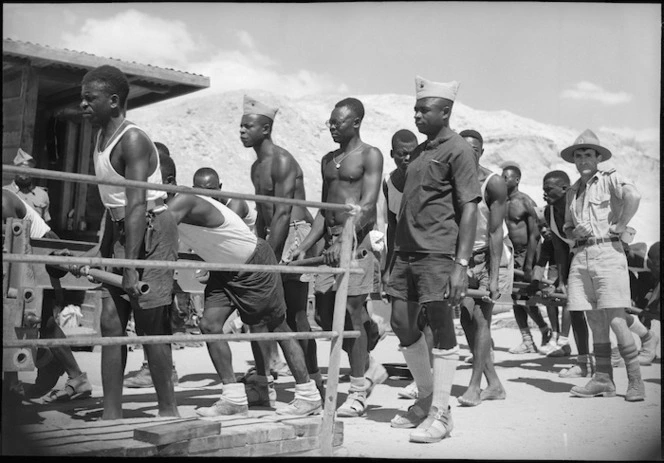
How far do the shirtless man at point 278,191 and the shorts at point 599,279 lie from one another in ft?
→ 7.10

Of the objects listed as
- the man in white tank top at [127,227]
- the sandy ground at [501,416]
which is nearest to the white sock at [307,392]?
the sandy ground at [501,416]

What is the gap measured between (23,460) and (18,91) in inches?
277

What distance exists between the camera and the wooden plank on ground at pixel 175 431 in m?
4.11

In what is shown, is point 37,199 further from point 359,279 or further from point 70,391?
point 359,279

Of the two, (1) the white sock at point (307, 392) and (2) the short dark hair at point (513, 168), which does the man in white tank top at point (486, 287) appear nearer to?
(1) the white sock at point (307, 392)

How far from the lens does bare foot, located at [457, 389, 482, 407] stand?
664cm

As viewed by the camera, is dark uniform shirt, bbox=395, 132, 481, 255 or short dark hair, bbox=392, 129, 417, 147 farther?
short dark hair, bbox=392, 129, 417, 147

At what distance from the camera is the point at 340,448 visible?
15.7 feet

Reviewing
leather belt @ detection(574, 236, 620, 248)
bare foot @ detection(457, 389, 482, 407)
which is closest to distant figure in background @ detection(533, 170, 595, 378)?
leather belt @ detection(574, 236, 620, 248)

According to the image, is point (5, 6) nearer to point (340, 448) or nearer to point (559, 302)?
point (340, 448)

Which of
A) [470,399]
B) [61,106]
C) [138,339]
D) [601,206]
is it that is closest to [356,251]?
[470,399]

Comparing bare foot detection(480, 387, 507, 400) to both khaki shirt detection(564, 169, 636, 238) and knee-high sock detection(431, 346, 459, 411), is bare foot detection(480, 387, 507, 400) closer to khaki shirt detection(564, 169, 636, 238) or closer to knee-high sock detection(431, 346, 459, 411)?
khaki shirt detection(564, 169, 636, 238)

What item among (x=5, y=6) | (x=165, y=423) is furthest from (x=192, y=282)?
(x=165, y=423)

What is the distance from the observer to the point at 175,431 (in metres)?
4.16
